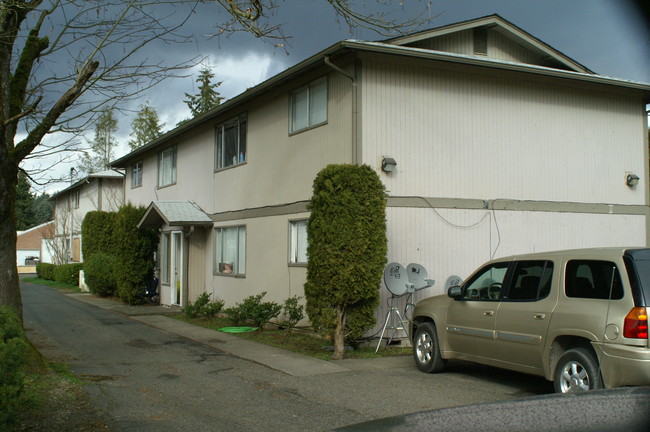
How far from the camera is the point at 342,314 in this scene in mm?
11070

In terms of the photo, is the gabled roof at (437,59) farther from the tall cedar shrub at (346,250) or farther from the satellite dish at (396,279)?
the satellite dish at (396,279)

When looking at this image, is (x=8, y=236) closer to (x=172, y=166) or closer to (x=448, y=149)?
(x=448, y=149)

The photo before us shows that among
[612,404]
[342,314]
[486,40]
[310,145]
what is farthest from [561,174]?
[612,404]

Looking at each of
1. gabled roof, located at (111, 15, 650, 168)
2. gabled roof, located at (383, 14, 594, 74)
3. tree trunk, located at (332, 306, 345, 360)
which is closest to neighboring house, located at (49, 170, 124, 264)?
gabled roof, located at (111, 15, 650, 168)

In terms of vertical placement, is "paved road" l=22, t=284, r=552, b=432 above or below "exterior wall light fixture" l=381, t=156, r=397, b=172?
below

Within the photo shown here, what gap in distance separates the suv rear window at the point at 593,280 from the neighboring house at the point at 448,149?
502 cm

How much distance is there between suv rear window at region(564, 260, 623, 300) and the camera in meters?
6.94

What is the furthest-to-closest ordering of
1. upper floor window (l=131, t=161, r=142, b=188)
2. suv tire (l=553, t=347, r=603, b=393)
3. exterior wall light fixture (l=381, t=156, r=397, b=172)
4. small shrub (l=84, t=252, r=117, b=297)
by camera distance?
upper floor window (l=131, t=161, r=142, b=188) < small shrub (l=84, t=252, r=117, b=297) < exterior wall light fixture (l=381, t=156, r=397, b=172) < suv tire (l=553, t=347, r=603, b=393)

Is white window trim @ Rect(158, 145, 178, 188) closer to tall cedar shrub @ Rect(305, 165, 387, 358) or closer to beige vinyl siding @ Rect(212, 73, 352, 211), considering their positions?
beige vinyl siding @ Rect(212, 73, 352, 211)

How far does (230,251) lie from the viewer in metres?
17.8

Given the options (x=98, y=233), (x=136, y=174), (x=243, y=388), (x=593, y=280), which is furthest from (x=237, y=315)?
(x=98, y=233)

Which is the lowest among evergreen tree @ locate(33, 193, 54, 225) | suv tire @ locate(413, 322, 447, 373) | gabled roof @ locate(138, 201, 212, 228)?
suv tire @ locate(413, 322, 447, 373)

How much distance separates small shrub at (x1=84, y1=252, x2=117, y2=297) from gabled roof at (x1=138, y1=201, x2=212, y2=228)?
4598mm

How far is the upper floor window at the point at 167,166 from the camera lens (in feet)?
73.8
